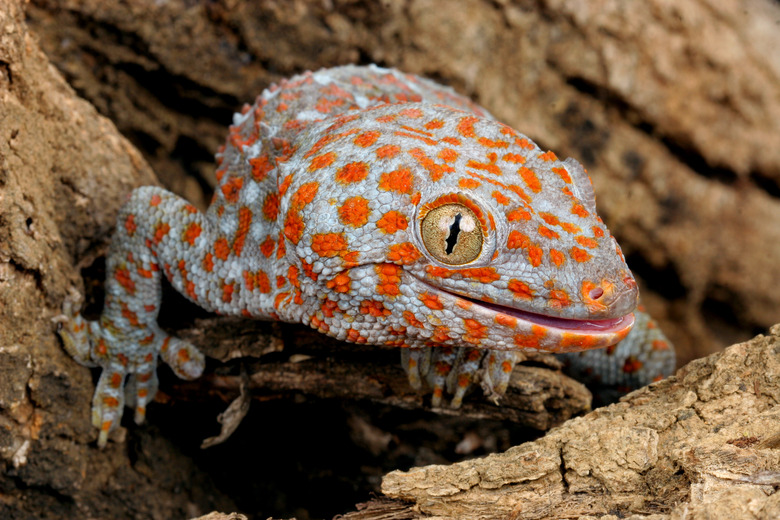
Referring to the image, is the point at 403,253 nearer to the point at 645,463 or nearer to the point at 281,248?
the point at 281,248

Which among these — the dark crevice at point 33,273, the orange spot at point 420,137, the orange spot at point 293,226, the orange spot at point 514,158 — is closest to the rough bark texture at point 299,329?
the dark crevice at point 33,273

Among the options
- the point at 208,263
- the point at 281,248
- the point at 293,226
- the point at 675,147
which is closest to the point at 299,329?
the point at 208,263

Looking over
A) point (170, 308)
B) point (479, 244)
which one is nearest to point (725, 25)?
point (479, 244)

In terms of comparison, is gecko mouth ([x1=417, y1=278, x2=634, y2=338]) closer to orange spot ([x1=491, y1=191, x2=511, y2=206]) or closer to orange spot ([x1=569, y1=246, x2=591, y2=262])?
orange spot ([x1=569, y1=246, x2=591, y2=262])

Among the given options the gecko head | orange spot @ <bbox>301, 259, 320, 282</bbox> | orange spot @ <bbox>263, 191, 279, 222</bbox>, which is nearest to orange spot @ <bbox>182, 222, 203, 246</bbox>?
orange spot @ <bbox>263, 191, 279, 222</bbox>

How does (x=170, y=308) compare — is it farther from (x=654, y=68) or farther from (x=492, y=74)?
(x=654, y=68)

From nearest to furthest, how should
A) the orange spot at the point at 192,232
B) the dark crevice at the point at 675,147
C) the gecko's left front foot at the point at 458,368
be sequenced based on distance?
the gecko's left front foot at the point at 458,368 < the orange spot at the point at 192,232 < the dark crevice at the point at 675,147

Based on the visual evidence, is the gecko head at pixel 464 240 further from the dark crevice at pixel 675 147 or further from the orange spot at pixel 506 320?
the dark crevice at pixel 675 147

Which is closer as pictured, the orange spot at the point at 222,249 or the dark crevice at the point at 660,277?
the orange spot at the point at 222,249
